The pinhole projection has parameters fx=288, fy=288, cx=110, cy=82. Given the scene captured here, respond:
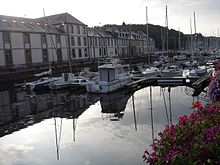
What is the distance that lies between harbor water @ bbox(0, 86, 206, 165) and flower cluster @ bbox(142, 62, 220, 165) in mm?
7530

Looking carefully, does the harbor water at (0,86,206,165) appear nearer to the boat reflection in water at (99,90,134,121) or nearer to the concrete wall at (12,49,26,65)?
the boat reflection in water at (99,90,134,121)

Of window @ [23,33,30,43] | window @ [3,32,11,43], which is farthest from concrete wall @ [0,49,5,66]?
window @ [23,33,30,43]

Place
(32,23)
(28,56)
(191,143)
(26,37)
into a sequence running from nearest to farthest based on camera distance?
1. (191,143)
2. (28,56)
3. (26,37)
4. (32,23)

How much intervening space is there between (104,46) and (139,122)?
216 ft

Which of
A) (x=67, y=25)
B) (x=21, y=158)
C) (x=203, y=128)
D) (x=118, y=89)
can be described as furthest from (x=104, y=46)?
(x=203, y=128)

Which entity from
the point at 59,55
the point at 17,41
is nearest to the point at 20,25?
the point at 17,41

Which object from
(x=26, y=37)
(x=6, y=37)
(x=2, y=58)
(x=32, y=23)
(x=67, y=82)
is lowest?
(x=67, y=82)

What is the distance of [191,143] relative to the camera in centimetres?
409

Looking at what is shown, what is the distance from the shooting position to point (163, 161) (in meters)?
4.06

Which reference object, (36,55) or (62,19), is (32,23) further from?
(62,19)

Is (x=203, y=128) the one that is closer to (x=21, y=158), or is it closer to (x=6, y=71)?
(x=21, y=158)

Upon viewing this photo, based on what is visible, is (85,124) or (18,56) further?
(18,56)

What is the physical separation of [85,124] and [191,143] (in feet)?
52.5

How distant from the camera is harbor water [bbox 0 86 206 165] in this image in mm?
13469
